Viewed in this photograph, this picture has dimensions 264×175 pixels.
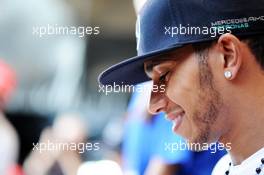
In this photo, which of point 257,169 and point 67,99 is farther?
point 67,99

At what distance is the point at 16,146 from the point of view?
0.94 meters

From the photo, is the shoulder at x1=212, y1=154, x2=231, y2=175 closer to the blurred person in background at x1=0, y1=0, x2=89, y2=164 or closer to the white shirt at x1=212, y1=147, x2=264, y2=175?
the white shirt at x1=212, y1=147, x2=264, y2=175

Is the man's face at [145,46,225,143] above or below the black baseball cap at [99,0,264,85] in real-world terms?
below

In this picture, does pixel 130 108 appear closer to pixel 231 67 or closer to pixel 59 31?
pixel 59 31

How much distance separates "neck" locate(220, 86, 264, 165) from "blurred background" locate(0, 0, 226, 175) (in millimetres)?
283

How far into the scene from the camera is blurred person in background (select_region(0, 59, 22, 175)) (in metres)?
0.94

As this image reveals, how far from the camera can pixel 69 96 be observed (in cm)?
96

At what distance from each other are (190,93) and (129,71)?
0.10 m

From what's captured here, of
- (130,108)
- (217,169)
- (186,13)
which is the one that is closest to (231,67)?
(186,13)

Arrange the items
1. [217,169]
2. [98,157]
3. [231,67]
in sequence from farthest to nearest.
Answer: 1. [98,157]
2. [217,169]
3. [231,67]

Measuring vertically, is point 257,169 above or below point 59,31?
below

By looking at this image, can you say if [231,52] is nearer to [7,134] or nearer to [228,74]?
[228,74]

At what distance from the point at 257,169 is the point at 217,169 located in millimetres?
149

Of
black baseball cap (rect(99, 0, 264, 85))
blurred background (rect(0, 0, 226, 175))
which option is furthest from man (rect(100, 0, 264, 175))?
blurred background (rect(0, 0, 226, 175))
